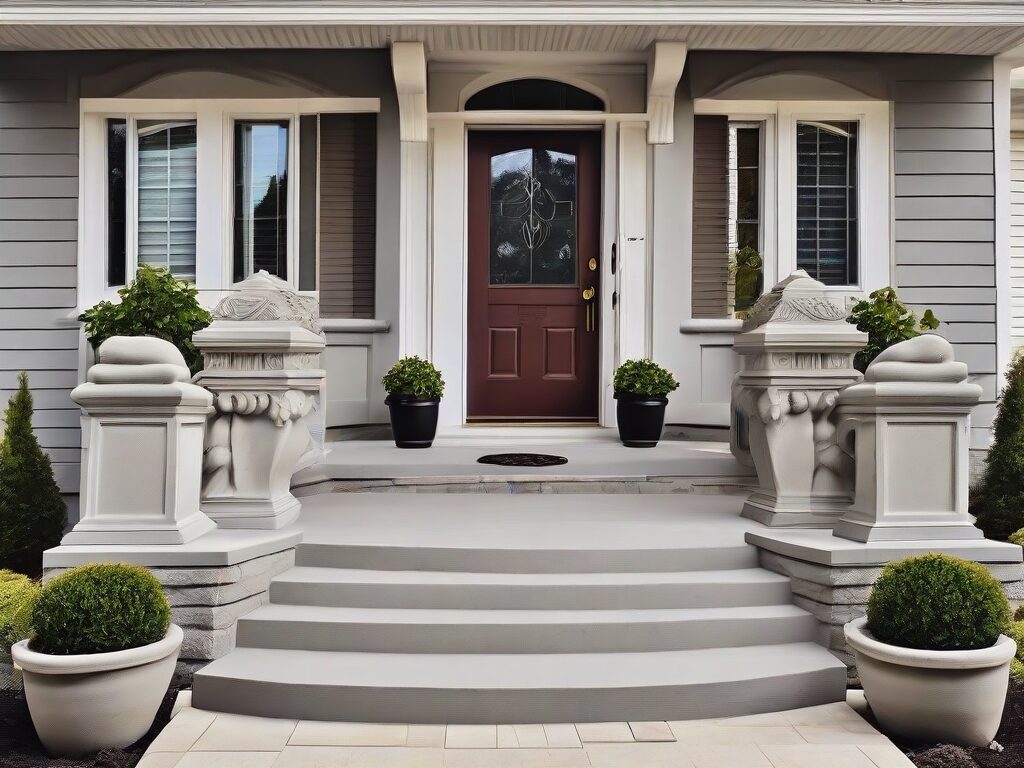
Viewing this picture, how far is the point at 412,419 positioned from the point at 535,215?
1942 mm

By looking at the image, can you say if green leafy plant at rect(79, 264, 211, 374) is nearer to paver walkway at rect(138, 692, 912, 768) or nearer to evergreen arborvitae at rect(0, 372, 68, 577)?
evergreen arborvitae at rect(0, 372, 68, 577)

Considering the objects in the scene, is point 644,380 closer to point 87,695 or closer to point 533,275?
point 533,275

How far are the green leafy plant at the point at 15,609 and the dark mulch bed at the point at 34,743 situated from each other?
25cm

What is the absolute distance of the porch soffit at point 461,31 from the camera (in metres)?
5.16

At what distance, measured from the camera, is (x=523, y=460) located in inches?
202

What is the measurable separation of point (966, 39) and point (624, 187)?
244 centimetres

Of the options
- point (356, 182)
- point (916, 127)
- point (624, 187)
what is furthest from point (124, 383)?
point (916, 127)

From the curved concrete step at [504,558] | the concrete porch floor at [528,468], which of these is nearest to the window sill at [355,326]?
the concrete porch floor at [528,468]

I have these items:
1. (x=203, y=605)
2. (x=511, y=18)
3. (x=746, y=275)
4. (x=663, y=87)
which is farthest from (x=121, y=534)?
(x=746, y=275)

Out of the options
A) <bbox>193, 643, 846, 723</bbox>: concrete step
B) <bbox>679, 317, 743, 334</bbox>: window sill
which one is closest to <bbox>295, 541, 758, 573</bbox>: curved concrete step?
<bbox>193, 643, 846, 723</bbox>: concrete step

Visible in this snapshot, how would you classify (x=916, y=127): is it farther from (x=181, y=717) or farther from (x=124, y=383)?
(x=181, y=717)

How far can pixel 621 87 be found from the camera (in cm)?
604

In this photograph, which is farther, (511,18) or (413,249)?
(413,249)

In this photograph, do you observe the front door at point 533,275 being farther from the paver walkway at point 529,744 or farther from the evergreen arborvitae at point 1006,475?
the paver walkway at point 529,744
